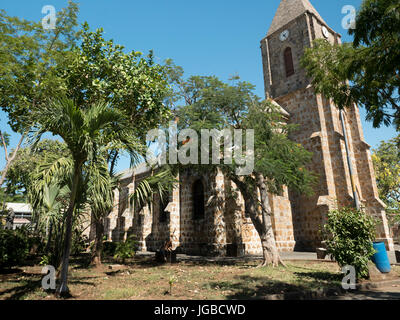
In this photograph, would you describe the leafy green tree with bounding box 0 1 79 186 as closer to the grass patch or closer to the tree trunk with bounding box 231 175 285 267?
the grass patch

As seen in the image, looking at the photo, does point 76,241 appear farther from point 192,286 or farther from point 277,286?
point 277,286

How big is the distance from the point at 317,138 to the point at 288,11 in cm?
1480

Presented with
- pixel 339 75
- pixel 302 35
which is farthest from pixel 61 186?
pixel 302 35

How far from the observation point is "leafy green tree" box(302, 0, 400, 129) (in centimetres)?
534

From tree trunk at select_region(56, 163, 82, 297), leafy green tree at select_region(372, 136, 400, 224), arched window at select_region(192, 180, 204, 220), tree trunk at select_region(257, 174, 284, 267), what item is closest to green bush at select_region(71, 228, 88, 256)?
tree trunk at select_region(56, 163, 82, 297)

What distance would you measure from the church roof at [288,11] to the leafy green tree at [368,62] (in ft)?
59.1

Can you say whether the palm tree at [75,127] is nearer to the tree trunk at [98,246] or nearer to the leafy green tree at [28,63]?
the leafy green tree at [28,63]

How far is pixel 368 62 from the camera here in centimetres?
599

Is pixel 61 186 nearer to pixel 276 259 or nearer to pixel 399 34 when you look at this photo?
pixel 276 259

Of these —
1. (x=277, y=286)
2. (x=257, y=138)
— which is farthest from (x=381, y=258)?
(x=257, y=138)

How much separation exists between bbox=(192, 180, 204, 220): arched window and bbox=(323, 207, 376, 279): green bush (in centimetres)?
1163

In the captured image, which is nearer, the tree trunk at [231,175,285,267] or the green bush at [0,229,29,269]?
the green bush at [0,229,29,269]

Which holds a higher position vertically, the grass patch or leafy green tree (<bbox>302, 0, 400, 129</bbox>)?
leafy green tree (<bbox>302, 0, 400, 129</bbox>)
